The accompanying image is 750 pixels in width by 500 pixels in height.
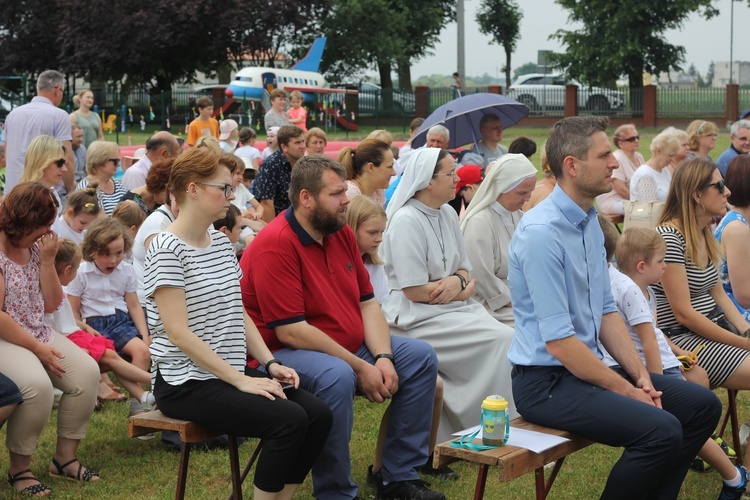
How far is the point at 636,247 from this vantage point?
484 centimetres

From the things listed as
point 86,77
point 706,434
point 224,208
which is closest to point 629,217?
point 706,434

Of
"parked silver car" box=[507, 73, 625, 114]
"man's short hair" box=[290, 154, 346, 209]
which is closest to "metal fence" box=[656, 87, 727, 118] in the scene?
"parked silver car" box=[507, 73, 625, 114]

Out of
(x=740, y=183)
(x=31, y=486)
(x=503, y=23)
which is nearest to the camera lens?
(x=31, y=486)

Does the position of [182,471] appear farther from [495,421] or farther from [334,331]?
[495,421]

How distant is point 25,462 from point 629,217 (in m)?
5.66

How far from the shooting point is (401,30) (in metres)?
51.2

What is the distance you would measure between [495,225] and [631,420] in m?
2.34

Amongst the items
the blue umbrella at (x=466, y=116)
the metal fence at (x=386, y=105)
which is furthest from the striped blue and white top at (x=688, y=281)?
the metal fence at (x=386, y=105)

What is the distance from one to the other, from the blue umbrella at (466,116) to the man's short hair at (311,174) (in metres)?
6.50

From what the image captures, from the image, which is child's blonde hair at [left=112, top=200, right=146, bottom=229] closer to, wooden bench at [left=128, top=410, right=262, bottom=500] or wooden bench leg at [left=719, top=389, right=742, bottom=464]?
wooden bench at [left=128, top=410, right=262, bottom=500]

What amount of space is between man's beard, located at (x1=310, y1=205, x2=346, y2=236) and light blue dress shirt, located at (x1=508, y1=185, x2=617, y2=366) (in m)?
0.92

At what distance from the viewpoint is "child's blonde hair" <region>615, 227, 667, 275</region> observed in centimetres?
481

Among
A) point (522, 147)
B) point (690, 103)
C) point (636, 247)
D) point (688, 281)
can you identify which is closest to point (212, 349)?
point (636, 247)

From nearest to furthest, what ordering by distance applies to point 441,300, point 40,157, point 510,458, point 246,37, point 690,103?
point 510,458
point 441,300
point 40,157
point 690,103
point 246,37
